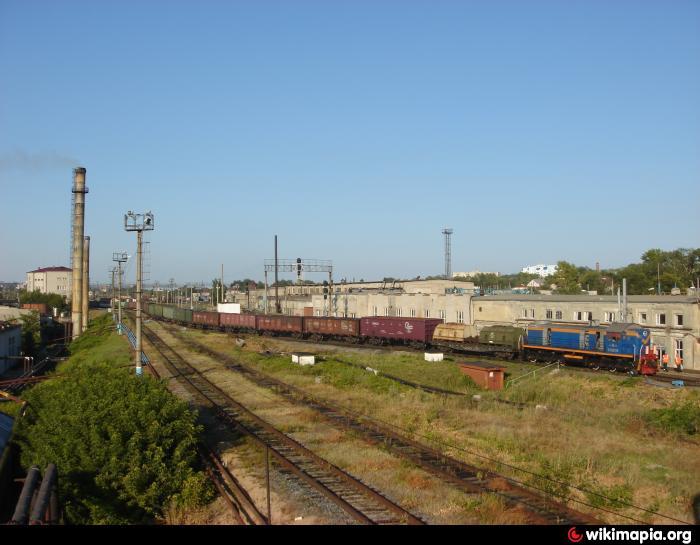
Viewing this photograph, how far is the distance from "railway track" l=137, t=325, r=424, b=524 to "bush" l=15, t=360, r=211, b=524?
9.40ft

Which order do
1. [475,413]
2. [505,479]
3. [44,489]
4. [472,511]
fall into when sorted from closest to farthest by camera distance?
[44,489], [472,511], [505,479], [475,413]

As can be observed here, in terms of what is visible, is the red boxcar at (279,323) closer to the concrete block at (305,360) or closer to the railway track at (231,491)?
the concrete block at (305,360)

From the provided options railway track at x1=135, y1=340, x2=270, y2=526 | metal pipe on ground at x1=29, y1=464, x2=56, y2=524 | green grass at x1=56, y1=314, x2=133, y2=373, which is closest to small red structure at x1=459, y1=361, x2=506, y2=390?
railway track at x1=135, y1=340, x2=270, y2=526

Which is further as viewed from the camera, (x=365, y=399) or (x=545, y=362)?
(x=545, y=362)

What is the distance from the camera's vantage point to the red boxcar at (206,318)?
243 feet

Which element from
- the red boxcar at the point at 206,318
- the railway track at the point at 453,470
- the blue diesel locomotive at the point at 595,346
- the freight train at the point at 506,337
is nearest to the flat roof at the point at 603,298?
the freight train at the point at 506,337

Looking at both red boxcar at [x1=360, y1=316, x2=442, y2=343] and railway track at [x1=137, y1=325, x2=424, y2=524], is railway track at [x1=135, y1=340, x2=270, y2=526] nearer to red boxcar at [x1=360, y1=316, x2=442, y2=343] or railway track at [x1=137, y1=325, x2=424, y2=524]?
railway track at [x1=137, y1=325, x2=424, y2=524]

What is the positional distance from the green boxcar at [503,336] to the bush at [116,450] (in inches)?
1140

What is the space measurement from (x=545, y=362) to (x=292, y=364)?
669 inches

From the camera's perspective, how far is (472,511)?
13320 mm

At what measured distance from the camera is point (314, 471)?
55.0ft
